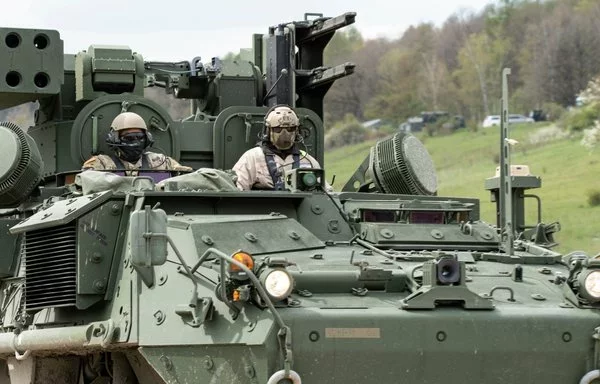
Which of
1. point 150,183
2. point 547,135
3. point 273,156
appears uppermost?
point 547,135

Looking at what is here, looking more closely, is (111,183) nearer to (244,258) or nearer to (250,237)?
(250,237)

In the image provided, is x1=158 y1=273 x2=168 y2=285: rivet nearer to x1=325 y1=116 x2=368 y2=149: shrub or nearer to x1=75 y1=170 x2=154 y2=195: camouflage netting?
x1=75 y1=170 x2=154 y2=195: camouflage netting

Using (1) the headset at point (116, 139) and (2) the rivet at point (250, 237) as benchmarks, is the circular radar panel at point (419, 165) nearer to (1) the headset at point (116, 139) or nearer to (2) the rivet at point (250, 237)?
(1) the headset at point (116, 139)

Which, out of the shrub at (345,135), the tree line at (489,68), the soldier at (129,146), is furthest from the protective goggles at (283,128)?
the tree line at (489,68)

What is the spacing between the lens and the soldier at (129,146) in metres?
16.4

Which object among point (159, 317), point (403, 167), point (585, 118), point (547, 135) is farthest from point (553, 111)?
point (159, 317)

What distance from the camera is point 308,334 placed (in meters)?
12.1

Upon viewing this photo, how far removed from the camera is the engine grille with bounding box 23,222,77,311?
45.8 ft

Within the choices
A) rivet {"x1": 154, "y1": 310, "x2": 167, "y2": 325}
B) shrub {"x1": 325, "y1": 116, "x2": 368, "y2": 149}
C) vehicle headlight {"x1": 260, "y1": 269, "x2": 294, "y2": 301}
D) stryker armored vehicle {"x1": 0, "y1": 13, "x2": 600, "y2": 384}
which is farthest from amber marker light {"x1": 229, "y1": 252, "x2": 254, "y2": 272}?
shrub {"x1": 325, "y1": 116, "x2": 368, "y2": 149}

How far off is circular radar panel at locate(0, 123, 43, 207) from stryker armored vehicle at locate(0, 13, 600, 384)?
0.02 m

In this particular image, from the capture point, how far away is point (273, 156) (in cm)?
1636

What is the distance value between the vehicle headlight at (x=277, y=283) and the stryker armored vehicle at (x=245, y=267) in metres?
0.01

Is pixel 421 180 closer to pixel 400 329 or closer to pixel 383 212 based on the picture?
pixel 383 212

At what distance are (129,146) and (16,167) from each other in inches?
45.9
